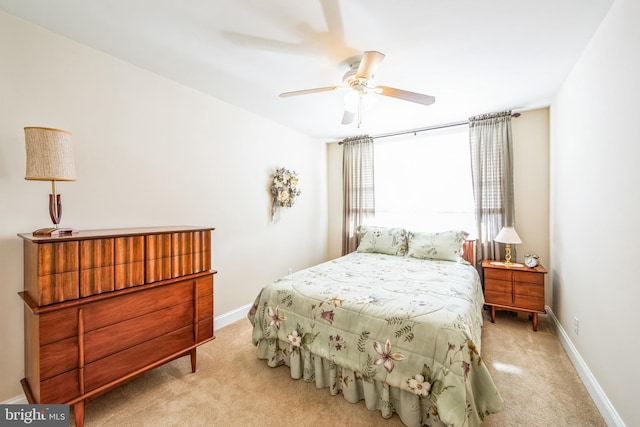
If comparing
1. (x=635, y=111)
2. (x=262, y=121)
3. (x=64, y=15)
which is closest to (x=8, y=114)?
(x=64, y=15)

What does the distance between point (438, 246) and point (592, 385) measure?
5.47ft

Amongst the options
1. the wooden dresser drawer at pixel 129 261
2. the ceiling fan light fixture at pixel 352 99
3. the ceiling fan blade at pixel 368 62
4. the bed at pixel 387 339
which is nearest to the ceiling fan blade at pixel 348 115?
the ceiling fan light fixture at pixel 352 99

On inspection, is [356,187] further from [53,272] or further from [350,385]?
[53,272]

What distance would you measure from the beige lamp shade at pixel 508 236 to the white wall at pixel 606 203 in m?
0.47

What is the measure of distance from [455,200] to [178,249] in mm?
3402

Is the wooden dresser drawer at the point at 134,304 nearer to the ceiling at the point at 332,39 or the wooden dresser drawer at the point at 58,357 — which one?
the wooden dresser drawer at the point at 58,357

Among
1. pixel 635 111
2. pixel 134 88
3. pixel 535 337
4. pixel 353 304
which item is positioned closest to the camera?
pixel 635 111

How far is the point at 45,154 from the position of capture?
1442 millimetres

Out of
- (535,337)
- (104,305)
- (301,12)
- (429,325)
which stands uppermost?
(301,12)

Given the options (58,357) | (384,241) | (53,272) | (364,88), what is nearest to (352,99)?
(364,88)

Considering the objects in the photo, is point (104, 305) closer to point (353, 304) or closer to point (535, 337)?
point (353, 304)

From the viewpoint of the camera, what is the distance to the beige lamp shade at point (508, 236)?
2.90 meters

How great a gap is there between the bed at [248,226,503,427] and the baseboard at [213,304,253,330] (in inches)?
31.2

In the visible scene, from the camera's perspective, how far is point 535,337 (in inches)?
102
